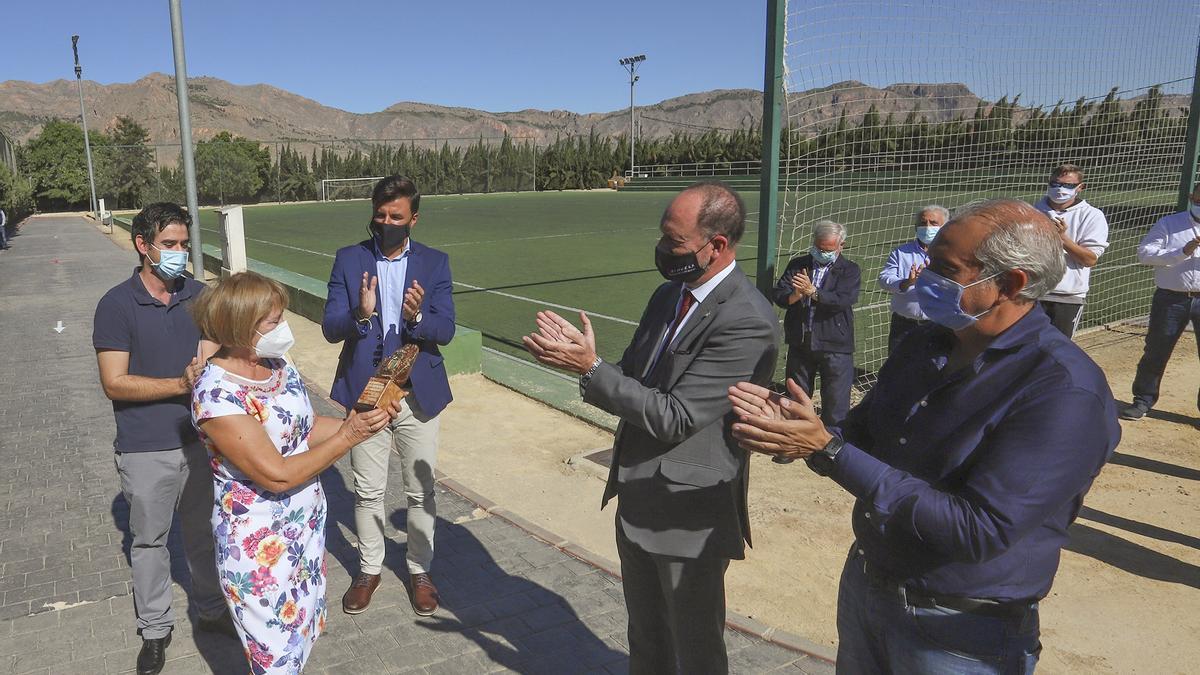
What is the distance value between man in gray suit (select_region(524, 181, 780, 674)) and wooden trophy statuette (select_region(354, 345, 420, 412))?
50 cm

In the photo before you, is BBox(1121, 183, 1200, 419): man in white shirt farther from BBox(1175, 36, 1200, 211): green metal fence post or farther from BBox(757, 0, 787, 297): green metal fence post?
BBox(1175, 36, 1200, 211): green metal fence post

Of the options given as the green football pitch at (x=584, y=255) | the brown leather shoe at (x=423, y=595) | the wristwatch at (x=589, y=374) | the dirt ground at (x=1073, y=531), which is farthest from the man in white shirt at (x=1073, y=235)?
the brown leather shoe at (x=423, y=595)

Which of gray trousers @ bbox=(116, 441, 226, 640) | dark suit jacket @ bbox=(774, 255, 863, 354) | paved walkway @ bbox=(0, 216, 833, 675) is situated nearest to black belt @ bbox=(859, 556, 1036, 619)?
paved walkway @ bbox=(0, 216, 833, 675)

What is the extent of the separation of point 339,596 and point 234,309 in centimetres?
Result: 226

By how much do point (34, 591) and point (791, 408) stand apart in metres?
4.46

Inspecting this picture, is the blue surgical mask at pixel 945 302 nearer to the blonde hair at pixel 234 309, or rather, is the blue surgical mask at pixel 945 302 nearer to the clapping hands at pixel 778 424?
the clapping hands at pixel 778 424

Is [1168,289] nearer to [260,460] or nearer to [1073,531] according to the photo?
[1073,531]

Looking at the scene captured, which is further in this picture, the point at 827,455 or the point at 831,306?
the point at 831,306

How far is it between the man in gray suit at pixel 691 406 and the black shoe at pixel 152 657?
7.79 ft

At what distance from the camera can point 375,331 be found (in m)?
3.97

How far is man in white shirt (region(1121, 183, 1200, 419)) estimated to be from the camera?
6520mm

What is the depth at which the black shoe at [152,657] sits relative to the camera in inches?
138

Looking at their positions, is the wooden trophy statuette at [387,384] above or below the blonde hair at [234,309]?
below

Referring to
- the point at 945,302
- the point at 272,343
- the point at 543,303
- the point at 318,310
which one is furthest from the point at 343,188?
the point at 945,302
